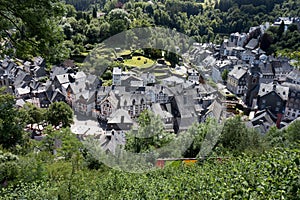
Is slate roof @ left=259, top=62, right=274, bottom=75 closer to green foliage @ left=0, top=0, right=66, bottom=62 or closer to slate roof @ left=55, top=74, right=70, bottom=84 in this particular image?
slate roof @ left=55, top=74, right=70, bottom=84

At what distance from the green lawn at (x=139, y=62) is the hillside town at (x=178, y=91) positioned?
13 centimetres

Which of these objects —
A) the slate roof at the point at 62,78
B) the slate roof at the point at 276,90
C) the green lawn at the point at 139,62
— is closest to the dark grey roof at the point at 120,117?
the green lawn at the point at 139,62

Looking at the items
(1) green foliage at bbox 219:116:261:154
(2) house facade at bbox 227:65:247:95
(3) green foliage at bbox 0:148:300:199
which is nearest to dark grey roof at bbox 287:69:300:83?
(2) house facade at bbox 227:65:247:95

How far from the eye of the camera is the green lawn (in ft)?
14.2

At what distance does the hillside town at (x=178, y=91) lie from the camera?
165 inches

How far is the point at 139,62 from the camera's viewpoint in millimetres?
4441

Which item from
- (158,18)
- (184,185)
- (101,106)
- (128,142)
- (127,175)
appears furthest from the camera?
(158,18)

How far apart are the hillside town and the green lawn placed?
0.13 meters

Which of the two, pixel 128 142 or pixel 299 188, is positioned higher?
pixel 299 188

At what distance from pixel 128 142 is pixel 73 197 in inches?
46.5

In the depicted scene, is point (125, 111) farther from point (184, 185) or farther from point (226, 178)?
point (226, 178)

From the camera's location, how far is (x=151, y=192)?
3.75 m

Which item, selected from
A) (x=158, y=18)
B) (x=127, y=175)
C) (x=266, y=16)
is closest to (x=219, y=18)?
(x=266, y=16)

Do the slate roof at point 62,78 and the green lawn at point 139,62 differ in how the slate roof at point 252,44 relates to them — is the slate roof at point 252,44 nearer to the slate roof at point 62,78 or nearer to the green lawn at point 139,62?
the slate roof at point 62,78
